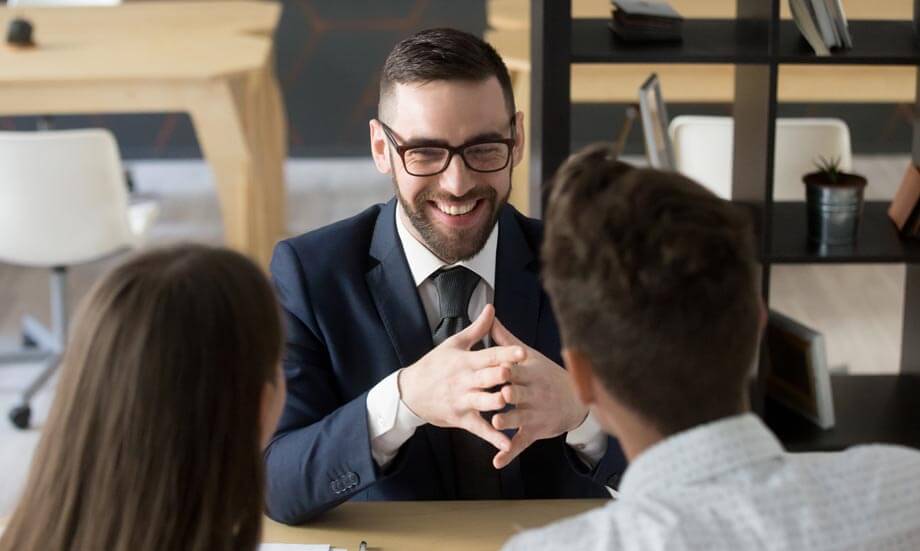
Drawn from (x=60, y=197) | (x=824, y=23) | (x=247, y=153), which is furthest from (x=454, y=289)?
(x=247, y=153)

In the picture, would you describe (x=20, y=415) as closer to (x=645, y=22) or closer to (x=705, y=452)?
(x=645, y=22)

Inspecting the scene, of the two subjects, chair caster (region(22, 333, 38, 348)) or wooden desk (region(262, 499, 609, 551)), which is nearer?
wooden desk (region(262, 499, 609, 551))

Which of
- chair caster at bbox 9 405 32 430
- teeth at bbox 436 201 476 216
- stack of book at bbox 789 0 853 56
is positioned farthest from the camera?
chair caster at bbox 9 405 32 430

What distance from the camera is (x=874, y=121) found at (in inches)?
235

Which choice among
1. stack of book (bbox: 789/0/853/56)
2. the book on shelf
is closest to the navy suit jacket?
stack of book (bbox: 789/0/853/56)

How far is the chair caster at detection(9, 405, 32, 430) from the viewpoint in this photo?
3.69 meters

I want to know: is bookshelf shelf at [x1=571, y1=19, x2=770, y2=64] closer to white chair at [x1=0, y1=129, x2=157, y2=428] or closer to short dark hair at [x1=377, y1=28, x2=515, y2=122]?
short dark hair at [x1=377, y1=28, x2=515, y2=122]

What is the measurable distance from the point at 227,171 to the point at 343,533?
2.70 m

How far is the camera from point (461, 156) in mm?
1876

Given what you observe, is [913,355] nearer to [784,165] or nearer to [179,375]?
[784,165]

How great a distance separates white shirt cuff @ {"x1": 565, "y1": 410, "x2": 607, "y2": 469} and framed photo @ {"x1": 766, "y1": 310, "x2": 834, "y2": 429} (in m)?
1.01

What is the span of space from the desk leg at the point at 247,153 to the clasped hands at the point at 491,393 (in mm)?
2305

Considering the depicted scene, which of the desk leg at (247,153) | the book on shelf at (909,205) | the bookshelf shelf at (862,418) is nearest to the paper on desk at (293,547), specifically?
the bookshelf shelf at (862,418)

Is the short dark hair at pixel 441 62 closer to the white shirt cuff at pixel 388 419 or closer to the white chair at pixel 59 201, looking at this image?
the white shirt cuff at pixel 388 419
